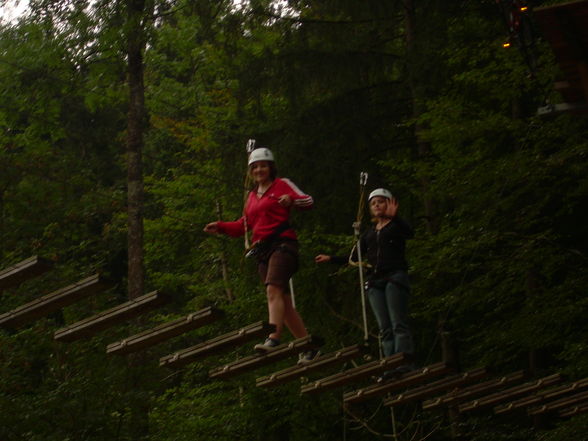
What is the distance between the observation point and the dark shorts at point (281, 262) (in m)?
9.79

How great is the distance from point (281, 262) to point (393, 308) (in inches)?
48.5

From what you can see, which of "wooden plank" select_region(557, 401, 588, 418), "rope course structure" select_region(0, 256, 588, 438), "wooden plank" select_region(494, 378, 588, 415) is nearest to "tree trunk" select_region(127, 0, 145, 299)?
"wooden plank" select_region(557, 401, 588, 418)

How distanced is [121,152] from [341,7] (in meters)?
15.5

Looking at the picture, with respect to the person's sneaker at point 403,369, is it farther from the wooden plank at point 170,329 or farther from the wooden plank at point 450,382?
the wooden plank at point 170,329

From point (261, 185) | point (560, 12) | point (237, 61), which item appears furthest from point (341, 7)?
point (560, 12)

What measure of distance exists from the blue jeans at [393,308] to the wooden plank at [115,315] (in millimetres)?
2184

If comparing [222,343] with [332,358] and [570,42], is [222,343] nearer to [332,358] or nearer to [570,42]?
[332,358]

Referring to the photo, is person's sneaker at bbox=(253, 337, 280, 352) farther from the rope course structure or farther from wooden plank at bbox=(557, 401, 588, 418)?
wooden plank at bbox=(557, 401, 588, 418)

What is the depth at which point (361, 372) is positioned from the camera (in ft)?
34.6

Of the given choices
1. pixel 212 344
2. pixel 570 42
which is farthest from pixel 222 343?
pixel 570 42

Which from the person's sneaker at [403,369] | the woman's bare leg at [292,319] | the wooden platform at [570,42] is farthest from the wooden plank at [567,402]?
the wooden platform at [570,42]

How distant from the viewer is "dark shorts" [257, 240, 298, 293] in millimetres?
9789

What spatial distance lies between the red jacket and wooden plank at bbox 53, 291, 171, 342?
1.10 metres

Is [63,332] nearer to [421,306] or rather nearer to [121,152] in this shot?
[421,306]
